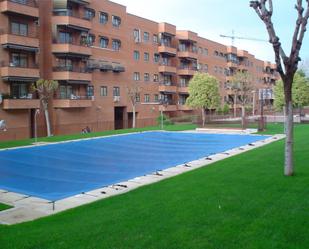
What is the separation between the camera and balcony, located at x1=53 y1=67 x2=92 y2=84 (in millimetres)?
35781

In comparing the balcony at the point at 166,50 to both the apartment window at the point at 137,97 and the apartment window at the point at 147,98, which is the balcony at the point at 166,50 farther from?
the apartment window at the point at 137,97

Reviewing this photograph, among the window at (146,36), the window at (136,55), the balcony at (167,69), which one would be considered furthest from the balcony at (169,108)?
the window at (146,36)

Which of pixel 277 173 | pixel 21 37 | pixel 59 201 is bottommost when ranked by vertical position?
pixel 59 201

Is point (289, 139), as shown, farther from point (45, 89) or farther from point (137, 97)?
point (137, 97)

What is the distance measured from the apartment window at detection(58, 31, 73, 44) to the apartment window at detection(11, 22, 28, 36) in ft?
12.7

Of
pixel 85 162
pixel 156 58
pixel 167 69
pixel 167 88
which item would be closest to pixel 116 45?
pixel 156 58

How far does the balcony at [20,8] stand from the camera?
3064 cm

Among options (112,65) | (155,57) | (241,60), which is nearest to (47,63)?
(112,65)

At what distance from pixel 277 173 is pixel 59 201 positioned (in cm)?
609

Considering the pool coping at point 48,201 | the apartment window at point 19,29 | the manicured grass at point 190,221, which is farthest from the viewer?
the apartment window at point 19,29

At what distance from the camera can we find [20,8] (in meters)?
31.5

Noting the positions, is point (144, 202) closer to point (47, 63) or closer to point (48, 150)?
point (48, 150)

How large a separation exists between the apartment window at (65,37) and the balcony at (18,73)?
16.8ft

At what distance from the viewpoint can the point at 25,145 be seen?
78.1 feet
